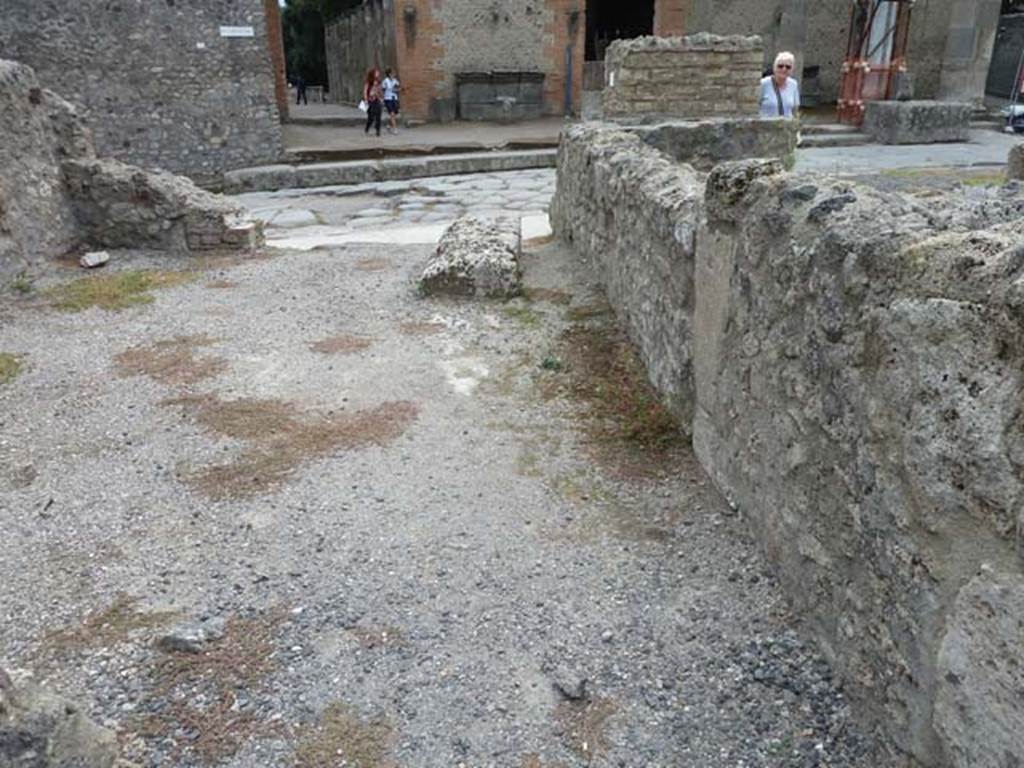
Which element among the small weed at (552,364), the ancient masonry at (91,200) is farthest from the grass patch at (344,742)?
the ancient masonry at (91,200)

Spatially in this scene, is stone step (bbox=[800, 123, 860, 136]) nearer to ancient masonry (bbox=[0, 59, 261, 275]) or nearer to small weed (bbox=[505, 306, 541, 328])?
ancient masonry (bbox=[0, 59, 261, 275])

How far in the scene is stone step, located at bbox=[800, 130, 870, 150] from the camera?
1534 centimetres

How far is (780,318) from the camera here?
250cm

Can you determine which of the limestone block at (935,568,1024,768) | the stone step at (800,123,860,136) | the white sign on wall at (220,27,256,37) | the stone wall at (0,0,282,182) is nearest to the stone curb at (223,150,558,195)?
the stone wall at (0,0,282,182)

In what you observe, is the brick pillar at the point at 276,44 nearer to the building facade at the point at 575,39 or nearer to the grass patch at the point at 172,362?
the building facade at the point at 575,39

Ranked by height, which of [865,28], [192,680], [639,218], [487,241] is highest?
[865,28]

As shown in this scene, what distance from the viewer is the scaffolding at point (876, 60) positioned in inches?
667

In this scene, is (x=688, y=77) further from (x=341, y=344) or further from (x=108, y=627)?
(x=108, y=627)

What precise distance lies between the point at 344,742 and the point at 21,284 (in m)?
5.62

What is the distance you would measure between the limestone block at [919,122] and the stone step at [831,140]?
311mm

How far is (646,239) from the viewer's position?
167 inches

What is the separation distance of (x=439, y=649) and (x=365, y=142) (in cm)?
1471

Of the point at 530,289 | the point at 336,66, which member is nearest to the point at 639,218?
the point at 530,289

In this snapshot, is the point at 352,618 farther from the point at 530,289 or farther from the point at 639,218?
the point at 530,289
